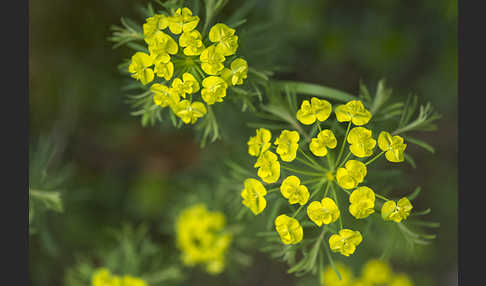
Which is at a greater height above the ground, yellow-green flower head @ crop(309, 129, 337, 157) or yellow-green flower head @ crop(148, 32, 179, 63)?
yellow-green flower head @ crop(148, 32, 179, 63)

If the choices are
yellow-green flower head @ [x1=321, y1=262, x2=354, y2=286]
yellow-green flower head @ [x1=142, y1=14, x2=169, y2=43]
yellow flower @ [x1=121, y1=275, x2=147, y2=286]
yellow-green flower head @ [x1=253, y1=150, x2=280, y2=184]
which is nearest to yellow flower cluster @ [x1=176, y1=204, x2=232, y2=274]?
yellow flower @ [x1=121, y1=275, x2=147, y2=286]

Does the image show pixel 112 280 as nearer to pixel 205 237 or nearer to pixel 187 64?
pixel 205 237

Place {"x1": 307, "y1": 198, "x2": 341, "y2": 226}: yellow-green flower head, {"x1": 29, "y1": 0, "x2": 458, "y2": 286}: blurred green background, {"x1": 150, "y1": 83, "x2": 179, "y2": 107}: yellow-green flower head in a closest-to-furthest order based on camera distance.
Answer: {"x1": 307, "y1": 198, "x2": 341, "y2": 226}: yellow-green flower head → {"x1": 150, "y1": 83, "x2": 179, "y2": 107}: yellow-green flower head → {"x1": 29, "y1": 0, "x2": 458, "y2": 286}: blurred green background

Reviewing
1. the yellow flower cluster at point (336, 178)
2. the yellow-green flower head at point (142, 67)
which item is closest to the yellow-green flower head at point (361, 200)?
the yellow flower cluster at point (336, 178)

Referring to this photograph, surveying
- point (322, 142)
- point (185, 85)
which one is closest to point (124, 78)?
point (185, 85)

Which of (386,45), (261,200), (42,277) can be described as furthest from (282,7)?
(42,277)

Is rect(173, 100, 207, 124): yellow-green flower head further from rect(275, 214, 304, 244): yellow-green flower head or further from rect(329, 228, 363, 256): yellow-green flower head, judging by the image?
rect(329, 228, 363, 256): yellow-green flower head
